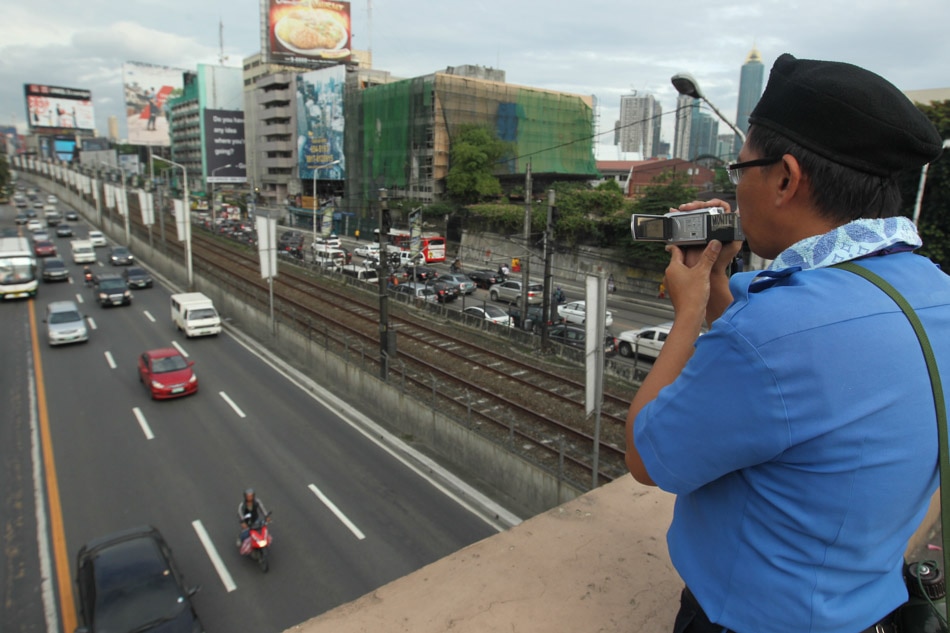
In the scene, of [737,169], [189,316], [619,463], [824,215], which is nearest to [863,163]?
[824,215]

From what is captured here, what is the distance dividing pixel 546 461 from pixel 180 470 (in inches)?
320

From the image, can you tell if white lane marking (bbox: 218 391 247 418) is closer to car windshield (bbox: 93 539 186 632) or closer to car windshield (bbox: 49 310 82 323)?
car windshield (bbox: 93 539 186 632)

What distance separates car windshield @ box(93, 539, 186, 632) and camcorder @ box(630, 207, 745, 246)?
342 inches

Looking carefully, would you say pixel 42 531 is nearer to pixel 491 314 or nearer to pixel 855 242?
pixel 855 242

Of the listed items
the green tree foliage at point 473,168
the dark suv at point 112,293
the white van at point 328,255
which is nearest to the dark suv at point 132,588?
the dark suv at point 112,293

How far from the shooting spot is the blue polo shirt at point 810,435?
1.00 m

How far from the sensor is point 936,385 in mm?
1039

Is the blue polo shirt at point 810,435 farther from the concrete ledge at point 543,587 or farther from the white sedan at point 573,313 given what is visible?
the white sedan at point 573,313

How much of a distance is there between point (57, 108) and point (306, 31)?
7581cm

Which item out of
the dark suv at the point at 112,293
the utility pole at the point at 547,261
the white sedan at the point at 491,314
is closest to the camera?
the utility pole at the point at 547,261

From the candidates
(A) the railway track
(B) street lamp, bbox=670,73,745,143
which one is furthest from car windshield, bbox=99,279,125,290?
(B) street lamp, bbox=670,73,745,143

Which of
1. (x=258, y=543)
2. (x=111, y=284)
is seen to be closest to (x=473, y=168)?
(x=111, y=284)

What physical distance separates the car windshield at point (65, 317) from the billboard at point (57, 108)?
417 ft

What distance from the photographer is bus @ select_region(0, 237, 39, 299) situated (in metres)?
28.4
